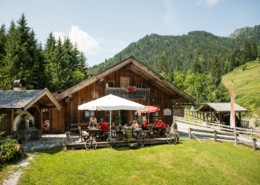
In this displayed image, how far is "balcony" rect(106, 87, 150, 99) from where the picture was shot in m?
17.1

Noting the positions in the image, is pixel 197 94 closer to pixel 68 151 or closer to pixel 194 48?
pixel 68 151

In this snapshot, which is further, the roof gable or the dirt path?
the roof gable

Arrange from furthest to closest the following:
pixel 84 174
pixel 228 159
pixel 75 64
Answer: pixel 75 64 < pixel 228 159 < pixel 84 174

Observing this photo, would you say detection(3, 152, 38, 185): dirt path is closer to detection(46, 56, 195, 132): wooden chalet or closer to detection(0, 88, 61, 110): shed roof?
detection(0, 88, 61, 110): shed roof

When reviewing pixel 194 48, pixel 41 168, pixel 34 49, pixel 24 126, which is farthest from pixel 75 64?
pixel 194 48

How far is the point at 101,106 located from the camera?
405 inches

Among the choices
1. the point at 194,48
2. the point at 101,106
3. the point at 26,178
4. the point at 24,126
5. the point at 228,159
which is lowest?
the point at 228,159

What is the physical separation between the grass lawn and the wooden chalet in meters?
6.99

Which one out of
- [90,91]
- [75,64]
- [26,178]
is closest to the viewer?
[26,178]

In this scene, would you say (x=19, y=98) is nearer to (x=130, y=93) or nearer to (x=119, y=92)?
(x=119, y=92)

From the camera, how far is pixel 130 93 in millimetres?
17766

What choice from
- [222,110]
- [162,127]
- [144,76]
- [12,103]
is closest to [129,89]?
[144,76]

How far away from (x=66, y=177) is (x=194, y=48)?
192 m

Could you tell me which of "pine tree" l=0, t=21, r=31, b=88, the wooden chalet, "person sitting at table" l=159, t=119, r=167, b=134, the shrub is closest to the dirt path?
the shrub
